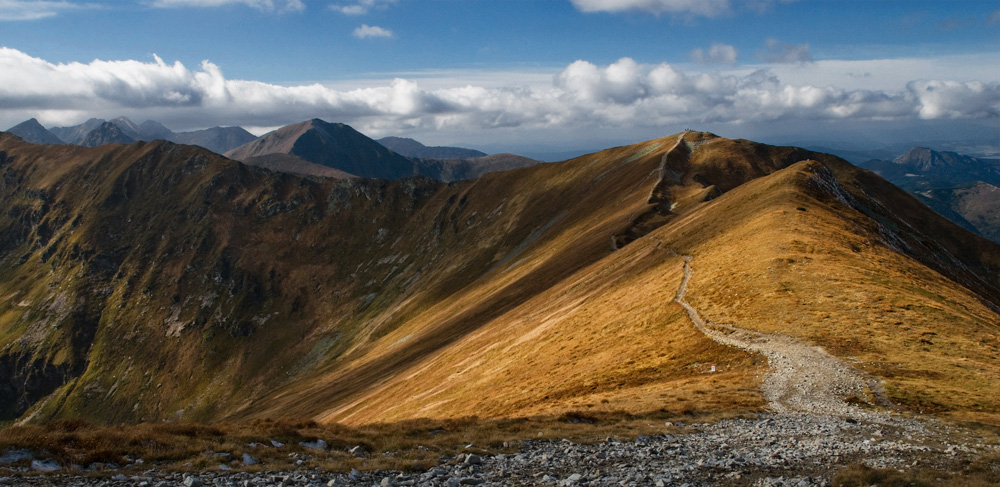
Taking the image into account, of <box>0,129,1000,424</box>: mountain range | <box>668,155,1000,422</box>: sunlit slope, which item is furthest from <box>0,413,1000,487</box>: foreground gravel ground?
<box>668,155,1000,422</box>: sunlit slope

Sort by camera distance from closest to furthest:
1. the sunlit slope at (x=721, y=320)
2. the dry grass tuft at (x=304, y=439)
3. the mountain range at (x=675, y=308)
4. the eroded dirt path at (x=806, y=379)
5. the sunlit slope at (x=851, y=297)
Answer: the dry grass tuft at (x=304, y=439), the eroded dirt path at (x=806, y=379), the sunlit slope at (x=851, y=297), the sunlit slope at (x=721, y=320), the mountain range at (x=675, y=308)

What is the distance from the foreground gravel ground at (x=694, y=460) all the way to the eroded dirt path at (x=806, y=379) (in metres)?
3.11

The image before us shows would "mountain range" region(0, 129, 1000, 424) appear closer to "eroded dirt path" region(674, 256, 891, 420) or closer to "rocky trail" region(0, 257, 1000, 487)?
"eroded dirt path" region(674, 256, 891, 420)

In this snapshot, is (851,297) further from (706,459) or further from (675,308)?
(706,459)

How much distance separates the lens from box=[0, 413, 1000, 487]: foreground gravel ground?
57.8 ft

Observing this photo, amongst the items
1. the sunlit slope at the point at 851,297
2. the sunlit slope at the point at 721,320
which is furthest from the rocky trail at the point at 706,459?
the sunlit slope at the point at 851,297

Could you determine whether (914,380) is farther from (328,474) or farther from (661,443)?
(328,474)

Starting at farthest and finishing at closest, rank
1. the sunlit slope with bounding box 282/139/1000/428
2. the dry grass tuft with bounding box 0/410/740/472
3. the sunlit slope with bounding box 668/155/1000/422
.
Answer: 1. the sunlit slope with bounding box 282/139/1000/428
2. the sunlit slope with bounding box 668/155/1000/422
3. the dry grass tuft with bounding box 0/410/740/472

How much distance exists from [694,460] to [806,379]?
17.8 m

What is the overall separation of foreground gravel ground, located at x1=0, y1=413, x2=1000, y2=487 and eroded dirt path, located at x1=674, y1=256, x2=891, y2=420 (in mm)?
3110

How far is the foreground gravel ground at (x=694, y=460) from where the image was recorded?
17.6 metres

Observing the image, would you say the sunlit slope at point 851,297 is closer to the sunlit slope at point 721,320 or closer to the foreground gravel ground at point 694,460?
the sunlit slope at point 721,320

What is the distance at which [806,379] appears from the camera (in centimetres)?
3356

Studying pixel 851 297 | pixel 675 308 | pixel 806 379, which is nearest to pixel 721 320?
pixel 675 308
